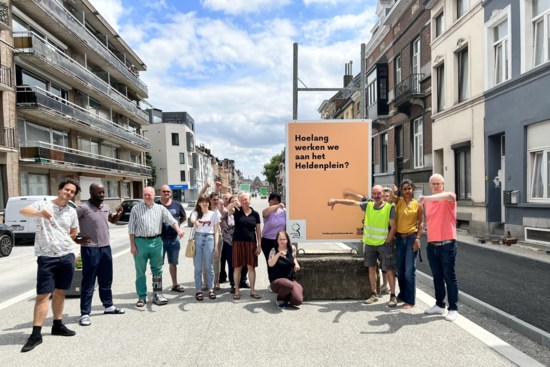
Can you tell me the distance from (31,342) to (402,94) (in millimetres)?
18774

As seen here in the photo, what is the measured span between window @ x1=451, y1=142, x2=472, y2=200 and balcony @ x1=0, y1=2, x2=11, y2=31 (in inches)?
893

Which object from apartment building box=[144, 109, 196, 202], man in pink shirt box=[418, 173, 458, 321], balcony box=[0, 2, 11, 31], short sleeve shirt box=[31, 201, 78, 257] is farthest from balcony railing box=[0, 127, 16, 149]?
apartment building box=[144, 109, 196, 202]

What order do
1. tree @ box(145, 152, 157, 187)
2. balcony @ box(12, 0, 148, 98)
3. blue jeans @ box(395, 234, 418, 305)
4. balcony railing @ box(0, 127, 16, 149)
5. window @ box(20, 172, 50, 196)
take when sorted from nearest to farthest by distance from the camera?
blue jeans @ box(395, 234, 418, 305) → balcony railing @ box(0, 127, 16, 149) → window @ box(20, 172, 50, 196) → balcony @ box(12, 0, 148, 98) → tree @ box(145, 152, 157, 187)

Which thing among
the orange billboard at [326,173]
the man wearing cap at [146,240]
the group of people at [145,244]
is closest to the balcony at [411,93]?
the orange billboard at [326,173]

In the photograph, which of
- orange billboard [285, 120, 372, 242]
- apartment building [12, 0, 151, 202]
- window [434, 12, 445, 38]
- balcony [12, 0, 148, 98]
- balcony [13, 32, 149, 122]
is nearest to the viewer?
orange billboard [285, 120, 372, 242]

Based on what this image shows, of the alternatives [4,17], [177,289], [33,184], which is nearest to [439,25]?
[177,289]

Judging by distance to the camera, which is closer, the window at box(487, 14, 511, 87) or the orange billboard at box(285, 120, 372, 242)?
the orange billboard at box(285, 120, 372, 242)

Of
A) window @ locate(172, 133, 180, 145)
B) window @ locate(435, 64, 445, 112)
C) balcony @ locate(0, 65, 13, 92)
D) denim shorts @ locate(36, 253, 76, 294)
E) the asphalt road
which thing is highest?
window @ locate(172, 133, 180, 145)

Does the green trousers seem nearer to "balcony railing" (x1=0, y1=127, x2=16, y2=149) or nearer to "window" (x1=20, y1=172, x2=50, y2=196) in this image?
"balcony railing" (x1=0, y1=127, x2=16, y2=149)

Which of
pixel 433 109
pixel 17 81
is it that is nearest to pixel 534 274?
pixel 433 109

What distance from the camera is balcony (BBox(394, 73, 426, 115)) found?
59.5 ft

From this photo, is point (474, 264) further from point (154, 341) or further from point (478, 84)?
point (478, 84)

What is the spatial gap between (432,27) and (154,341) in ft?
59.3

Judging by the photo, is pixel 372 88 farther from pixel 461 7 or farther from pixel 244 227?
pixel 244 227
